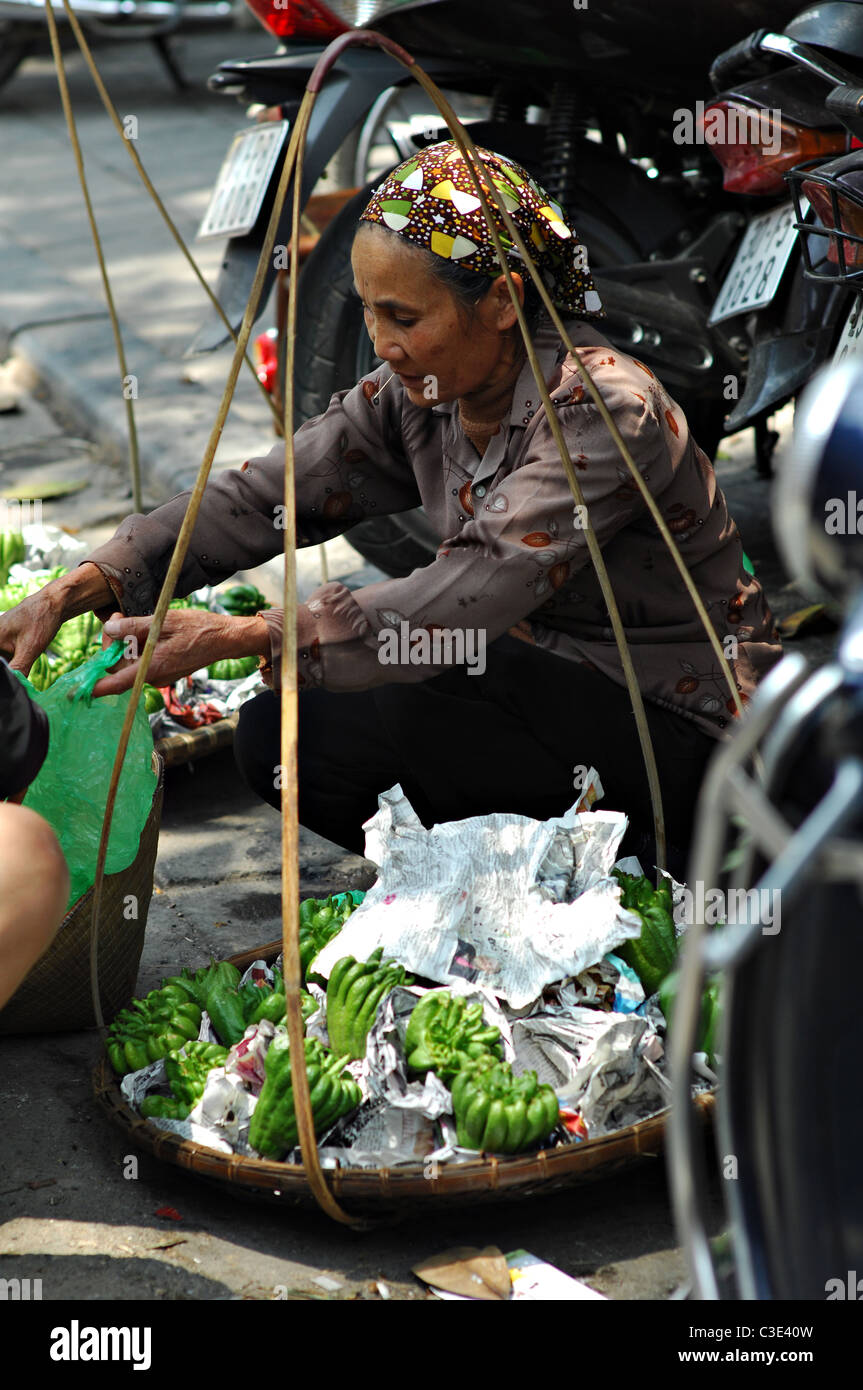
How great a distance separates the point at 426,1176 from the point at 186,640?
0.71 metres

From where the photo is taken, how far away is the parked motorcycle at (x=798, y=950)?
845 mm

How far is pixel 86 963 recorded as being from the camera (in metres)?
2.00

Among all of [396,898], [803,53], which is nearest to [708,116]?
[803,53]

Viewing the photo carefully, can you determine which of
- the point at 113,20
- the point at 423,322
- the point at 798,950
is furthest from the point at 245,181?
the point at 113,20

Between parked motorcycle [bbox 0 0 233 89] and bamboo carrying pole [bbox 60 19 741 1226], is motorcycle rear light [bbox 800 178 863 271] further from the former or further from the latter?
Result: parked motorcycle [bbox 0 0 233 89]

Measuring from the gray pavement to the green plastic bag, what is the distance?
0.30 meters

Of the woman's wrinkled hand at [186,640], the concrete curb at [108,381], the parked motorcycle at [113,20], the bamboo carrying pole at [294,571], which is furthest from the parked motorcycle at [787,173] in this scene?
the parked motorcycle at [113,20]

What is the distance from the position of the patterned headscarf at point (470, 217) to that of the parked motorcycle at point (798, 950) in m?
0.93

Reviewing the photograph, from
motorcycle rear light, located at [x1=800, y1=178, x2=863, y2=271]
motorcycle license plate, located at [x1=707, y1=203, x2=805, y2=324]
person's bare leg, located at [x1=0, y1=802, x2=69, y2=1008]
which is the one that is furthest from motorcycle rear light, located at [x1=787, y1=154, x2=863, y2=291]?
person's bare leg, located at [x1=0, y1=802, x2=69, y2=1008]

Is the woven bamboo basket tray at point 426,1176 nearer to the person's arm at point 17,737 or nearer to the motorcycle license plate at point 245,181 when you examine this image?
the person's arm at point 17,737

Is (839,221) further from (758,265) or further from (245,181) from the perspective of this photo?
(245,181)

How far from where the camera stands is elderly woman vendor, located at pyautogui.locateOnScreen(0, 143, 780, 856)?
1893 millimetres

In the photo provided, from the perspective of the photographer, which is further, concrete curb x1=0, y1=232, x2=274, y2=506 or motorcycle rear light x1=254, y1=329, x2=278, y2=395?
concrete curb x1=0, y1=232, x2=274, y2=506
